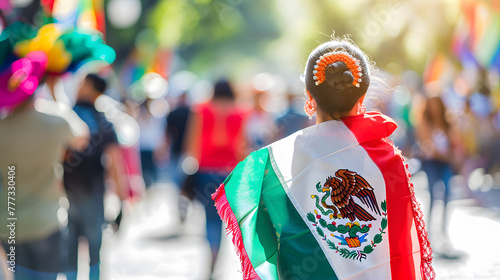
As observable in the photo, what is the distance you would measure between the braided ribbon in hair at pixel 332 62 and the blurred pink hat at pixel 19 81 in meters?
1.69

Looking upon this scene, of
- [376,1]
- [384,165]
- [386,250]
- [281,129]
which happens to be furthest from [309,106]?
[376,1]

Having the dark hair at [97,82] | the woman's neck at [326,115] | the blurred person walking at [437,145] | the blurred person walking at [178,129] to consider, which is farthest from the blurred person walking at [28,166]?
the blurred person walking at [437,145]

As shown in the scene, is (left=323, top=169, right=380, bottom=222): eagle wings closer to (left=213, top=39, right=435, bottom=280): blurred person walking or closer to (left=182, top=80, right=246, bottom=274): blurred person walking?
(left=213, top=39, right=435, bottom=280): blurred person walking

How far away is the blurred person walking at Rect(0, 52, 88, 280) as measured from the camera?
378cm

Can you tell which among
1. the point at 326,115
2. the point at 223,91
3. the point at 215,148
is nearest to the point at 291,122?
the point at 223,91

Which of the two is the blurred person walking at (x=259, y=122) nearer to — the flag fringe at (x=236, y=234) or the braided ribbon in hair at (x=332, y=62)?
the flag fringe at (x=236, y=234)

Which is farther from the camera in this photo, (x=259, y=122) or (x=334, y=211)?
(x=259, y=122)

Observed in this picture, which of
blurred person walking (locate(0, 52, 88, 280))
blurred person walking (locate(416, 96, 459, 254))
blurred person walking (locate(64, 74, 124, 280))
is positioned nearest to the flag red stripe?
blurred person walking (locate(0, 52, 88, 280))

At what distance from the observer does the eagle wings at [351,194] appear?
2957mm

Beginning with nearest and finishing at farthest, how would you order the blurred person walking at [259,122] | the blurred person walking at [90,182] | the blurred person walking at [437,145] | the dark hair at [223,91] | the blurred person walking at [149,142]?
1. the blurred person walking at [90,182]
2. the dark hair at [223,91]
3. the blurred person walking at [437,145]
4. the blurred person walking at [259,122]
5. the blurred person walking at [149,142]

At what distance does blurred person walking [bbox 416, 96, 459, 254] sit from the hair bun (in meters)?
5.23

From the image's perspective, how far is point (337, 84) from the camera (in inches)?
118

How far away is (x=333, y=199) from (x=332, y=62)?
0.60 meters

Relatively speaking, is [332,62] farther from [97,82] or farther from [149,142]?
[149,142]
